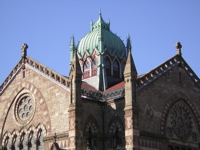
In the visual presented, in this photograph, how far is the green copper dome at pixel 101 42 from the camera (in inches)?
1898

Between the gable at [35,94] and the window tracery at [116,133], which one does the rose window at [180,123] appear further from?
the gable at [35,94]

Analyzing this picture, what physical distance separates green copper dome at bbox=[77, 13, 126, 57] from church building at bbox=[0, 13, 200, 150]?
→ 1996 mm

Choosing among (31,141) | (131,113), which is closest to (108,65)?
(31,141)

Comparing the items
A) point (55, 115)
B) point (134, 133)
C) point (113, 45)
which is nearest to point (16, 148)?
point (55, 115)

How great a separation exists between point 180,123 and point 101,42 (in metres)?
12.7

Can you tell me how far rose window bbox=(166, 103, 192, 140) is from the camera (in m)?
39.7

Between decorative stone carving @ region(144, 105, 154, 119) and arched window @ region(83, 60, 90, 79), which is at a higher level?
arched window @ region(83, 60, 90, 79)

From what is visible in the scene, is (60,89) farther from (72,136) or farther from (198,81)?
(198,81)

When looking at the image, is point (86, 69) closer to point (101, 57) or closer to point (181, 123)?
point (101, 57)

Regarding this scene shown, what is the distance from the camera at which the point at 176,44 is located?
4350 centimetres

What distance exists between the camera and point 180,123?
40.8 m

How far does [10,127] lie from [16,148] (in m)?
2.40

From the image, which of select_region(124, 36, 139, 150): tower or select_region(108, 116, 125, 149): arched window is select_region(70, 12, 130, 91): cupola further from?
select_region(124, 36, 139, 150): tower

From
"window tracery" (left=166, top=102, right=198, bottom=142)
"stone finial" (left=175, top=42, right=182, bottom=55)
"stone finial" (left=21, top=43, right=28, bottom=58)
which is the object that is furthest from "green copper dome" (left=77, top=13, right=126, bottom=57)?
"window tracery" (left=166, top=102, right=198, bottom=142)
